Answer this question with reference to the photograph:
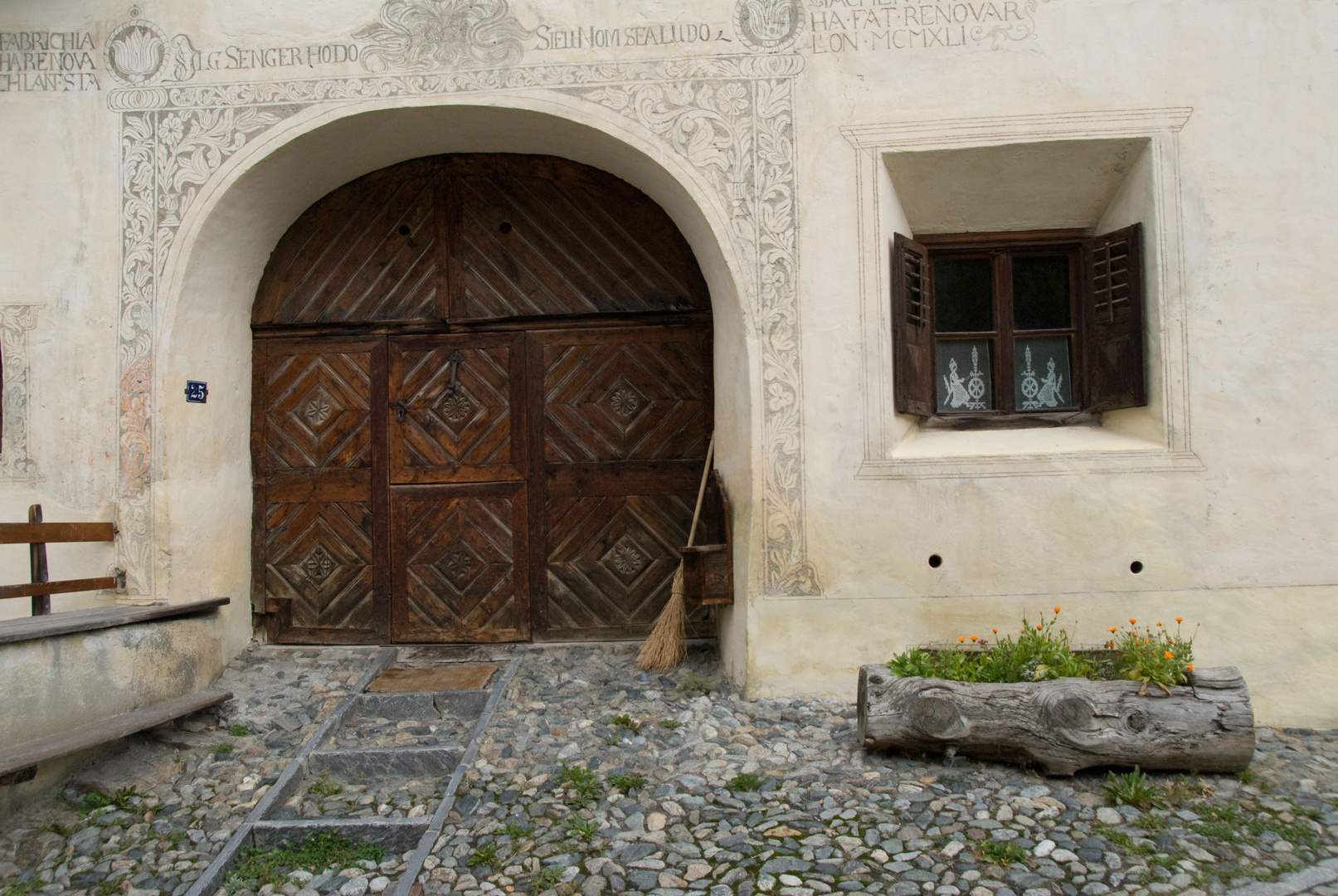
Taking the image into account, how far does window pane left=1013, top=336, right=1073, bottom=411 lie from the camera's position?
5.35 metres

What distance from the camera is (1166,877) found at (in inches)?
128

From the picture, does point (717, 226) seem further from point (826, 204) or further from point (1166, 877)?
point (1166, 877)

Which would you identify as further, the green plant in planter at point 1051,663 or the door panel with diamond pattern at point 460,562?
the door panel with diamond pattern at point 460,562

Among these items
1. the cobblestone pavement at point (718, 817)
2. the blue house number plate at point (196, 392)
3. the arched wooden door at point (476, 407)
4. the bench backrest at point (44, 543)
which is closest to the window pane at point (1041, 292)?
the arched wooden door at point (476, 407)

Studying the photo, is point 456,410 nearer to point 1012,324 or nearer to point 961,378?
point 961,378

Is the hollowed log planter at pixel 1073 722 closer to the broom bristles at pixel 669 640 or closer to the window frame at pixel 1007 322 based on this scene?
the broom bristles at pixel 669 640

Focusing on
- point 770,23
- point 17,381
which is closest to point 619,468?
point 770,23

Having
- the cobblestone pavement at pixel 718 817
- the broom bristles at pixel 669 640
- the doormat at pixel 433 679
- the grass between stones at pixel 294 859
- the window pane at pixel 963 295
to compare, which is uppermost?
the window pane at pixel 963 295

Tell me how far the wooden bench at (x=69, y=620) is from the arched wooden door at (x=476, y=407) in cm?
94

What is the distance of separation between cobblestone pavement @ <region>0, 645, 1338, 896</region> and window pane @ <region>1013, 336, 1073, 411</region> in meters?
2.02

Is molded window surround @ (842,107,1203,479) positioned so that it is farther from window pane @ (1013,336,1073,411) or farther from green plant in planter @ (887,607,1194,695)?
green plant in planter @ (887,607,1194,695)

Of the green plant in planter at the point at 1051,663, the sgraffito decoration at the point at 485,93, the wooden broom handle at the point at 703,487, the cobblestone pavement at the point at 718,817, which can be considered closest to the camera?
the cobblestone pavement at the point at 718,817

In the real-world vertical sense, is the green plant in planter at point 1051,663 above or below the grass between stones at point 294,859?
above

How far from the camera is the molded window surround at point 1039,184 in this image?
4801 millimetres
